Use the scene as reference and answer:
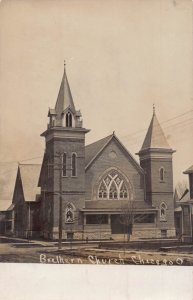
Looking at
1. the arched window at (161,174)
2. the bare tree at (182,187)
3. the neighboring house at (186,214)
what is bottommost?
the neighboring house at (186,214)

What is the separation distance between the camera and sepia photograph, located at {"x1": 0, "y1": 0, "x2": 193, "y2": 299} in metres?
3.29

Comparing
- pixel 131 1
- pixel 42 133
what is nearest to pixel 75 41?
pixel 131 1

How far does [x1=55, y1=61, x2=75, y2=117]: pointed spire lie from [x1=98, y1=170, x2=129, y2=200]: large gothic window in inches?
21.4

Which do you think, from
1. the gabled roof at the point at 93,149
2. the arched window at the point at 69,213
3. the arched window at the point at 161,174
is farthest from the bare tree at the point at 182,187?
the arched window at the point at 69,213

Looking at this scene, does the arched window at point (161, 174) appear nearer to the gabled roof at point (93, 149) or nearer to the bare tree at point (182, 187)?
the bare tree at point (182, 187)

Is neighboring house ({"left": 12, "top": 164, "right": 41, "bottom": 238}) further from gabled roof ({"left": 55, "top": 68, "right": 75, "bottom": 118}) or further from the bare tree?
the bare tree

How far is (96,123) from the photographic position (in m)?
3.35

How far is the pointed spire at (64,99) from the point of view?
3352mm

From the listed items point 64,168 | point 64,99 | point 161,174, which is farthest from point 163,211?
point 64,99

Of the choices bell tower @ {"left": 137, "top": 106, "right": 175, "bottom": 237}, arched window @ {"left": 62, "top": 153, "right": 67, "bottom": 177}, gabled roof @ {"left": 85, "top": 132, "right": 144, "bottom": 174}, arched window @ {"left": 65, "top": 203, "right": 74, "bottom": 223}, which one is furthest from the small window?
arched window @ {"left": 62, "top": 153, "right": 67, "bottom": 177}

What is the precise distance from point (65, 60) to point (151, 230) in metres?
1.36

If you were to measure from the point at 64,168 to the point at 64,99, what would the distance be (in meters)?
0.49

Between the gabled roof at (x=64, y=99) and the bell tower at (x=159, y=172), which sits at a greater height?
the gabled roof at (x=64, y=99)

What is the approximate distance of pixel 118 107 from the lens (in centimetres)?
340
